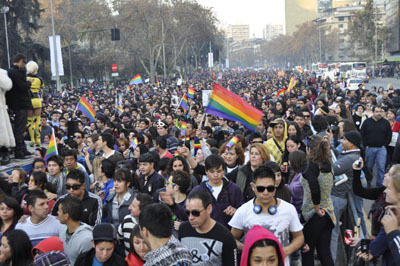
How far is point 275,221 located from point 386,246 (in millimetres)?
793

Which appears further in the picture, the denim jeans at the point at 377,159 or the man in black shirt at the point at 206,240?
the denim jeans at the point at 377,159

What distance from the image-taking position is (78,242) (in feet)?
15.6

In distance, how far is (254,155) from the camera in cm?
597

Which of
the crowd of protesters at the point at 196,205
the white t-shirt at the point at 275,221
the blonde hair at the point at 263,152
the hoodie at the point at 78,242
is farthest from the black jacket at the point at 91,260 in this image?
the blonde hair at the point at 263,152

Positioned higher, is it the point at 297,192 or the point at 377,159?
the point at 297,192

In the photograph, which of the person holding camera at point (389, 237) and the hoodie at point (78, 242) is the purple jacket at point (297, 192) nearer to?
the person holding camera at point (389, 237)

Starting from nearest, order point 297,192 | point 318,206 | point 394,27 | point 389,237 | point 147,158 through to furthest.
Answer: point 389,237 → point 318,206 → point 297,192 → point 147,158 → point 394,27

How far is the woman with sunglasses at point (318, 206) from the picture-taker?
5.28 metres

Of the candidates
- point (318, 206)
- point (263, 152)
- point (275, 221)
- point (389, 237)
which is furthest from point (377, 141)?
point (389, 237)

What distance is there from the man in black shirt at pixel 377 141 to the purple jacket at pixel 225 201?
192 inches

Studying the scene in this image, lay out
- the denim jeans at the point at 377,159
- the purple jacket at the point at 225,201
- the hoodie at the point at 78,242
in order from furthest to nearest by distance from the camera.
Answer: the denim jeans at the point at 377,159
the purple jacket at the point at 225,201
the hoodie at the point at 78,242

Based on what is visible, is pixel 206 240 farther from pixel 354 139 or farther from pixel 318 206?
pixel 354 139

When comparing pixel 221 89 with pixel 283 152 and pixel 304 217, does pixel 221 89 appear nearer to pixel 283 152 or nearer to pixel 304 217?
pixel 283 152

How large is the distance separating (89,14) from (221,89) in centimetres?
5687
